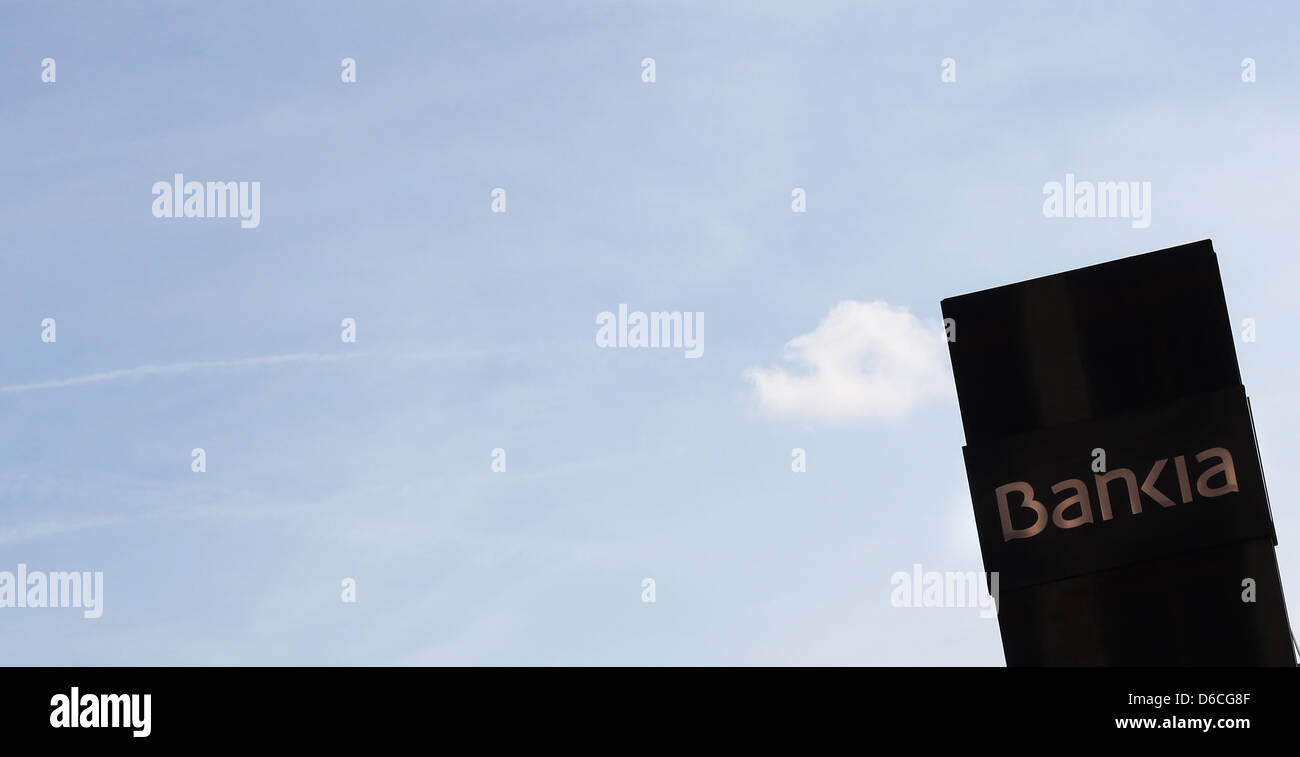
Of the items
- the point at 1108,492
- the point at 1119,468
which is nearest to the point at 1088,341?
the point at 1119,468

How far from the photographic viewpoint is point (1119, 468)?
1016cm

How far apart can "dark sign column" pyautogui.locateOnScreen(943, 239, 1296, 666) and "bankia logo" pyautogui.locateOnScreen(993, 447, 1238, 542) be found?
13 millimetres

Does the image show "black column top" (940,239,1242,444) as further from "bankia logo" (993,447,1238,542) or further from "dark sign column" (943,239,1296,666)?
"bankia logo" (993,447,1238,542)

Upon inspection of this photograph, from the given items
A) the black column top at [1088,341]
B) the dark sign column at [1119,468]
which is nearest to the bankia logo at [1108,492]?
the dark sign column at [1119,468]

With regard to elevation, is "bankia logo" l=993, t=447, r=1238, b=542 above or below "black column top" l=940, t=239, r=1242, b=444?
below

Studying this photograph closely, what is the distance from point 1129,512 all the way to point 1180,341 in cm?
166

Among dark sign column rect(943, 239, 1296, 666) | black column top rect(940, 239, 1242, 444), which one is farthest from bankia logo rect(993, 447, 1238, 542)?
black column top rect(940, 239, 1242, 444)

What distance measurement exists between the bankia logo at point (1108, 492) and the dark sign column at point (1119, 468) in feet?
0.04

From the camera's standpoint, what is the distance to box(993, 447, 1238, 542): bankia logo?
395 inches

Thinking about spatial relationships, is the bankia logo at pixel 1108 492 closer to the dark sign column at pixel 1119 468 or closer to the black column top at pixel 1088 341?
the dark sign column at pixel 1119 468

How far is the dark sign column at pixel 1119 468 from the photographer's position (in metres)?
10.0

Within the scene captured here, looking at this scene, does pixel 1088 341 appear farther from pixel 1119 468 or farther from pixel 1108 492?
pixel 1108 492
